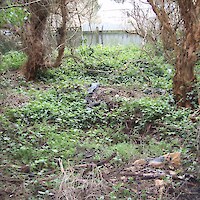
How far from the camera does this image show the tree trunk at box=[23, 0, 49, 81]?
8188 mm

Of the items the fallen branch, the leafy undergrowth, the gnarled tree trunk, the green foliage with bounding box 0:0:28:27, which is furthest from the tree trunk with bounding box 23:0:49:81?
the fallen branch

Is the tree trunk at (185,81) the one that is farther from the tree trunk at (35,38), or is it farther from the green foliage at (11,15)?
the tree trunk at (35,38)

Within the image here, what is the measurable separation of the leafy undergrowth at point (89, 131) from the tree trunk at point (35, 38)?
0.98 feet

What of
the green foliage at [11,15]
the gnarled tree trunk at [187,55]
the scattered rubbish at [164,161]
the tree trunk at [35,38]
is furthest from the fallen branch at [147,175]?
the tree trunk at [35,38]

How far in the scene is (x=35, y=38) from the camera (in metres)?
8.46

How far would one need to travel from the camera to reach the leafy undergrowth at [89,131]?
3307 mm

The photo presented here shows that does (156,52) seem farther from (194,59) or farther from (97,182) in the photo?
(97,182)

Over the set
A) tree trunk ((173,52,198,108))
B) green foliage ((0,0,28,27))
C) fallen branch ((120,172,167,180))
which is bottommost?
fallen branch ((120,172,167,180))

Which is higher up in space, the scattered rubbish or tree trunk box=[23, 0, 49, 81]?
tree trunk box=[23, 0, 49, 81]

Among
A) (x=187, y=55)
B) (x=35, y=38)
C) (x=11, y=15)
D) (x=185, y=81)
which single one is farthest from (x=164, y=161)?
(x=35, y=38)

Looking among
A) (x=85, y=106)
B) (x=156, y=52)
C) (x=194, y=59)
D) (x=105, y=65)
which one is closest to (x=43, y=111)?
(x=85, y=106)

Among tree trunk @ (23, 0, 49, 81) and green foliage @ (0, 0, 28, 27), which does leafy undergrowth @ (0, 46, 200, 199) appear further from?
green foliage @ (0, 0, 28, 27)

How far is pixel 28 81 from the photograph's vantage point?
8.56m

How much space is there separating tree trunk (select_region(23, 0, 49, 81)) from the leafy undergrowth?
0.30 metres
